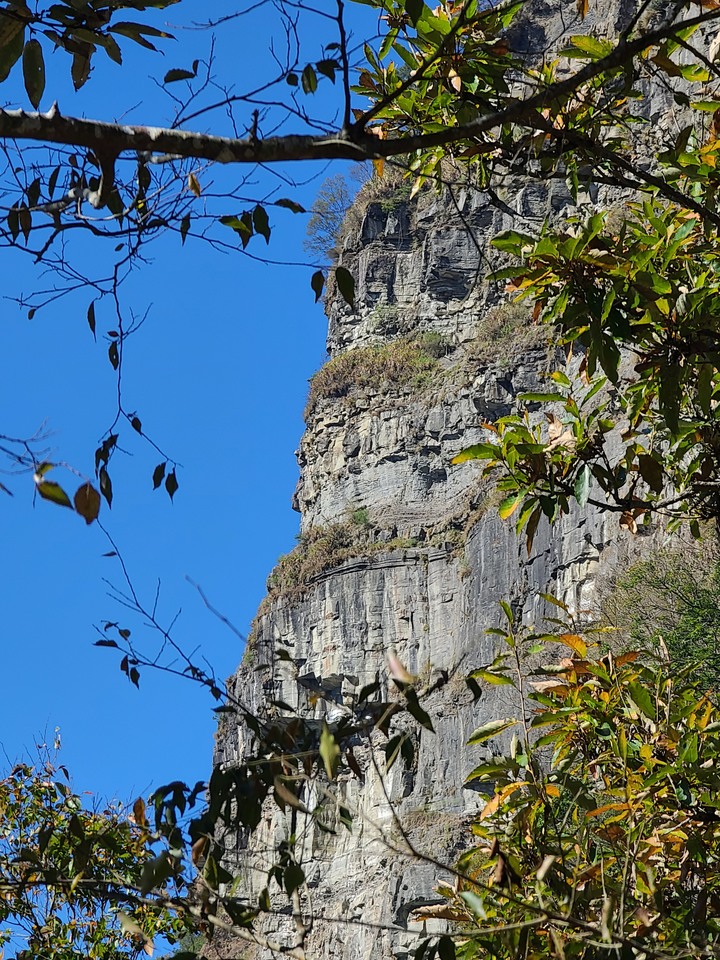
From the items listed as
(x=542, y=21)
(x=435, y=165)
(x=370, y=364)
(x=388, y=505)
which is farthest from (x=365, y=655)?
(x=435, y=165)

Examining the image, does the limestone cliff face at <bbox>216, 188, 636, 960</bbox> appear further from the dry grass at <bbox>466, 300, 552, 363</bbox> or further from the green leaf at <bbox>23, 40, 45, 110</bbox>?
the green leaf at <bbox>23, 40, 45, 110</bbox>

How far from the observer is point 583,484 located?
11.9 ft

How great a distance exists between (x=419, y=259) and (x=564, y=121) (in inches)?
1310

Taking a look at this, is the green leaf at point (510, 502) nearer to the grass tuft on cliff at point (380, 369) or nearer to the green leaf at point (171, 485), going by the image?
the green leaf at point (171, 485)

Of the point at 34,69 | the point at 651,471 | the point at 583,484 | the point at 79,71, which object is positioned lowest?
the point at 583,484

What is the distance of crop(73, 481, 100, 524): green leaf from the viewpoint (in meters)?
2.22

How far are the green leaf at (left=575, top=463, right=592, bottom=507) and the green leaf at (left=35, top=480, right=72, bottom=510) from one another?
2046 mm

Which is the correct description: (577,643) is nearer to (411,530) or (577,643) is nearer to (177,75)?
(177,75)

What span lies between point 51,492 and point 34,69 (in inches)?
63.0

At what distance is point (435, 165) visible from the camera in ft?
13.5

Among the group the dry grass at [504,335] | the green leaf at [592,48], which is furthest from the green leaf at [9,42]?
the dry grass at [504,335]

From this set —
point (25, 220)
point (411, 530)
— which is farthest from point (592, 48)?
point (411, 530)

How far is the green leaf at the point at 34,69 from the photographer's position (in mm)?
2939

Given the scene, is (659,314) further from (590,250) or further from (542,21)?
(542,21)
